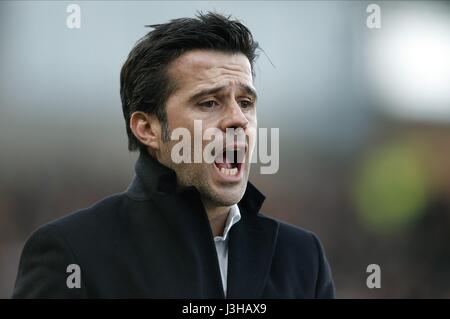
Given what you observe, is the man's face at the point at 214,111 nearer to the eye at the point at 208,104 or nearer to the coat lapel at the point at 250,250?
the eye at the point at 208,104

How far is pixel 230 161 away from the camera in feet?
5.10

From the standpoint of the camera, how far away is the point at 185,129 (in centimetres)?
156

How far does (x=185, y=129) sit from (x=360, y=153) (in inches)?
78.8

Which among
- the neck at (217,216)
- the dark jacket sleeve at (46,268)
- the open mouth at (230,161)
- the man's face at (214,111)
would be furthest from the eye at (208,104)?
the dark jacket sleeve at (46,268)

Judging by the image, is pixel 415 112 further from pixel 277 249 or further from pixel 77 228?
pixel 77 228

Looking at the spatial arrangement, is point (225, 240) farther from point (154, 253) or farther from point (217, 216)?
point (154, 253)

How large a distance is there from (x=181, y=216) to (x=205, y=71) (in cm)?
36

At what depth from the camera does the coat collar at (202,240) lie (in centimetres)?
150

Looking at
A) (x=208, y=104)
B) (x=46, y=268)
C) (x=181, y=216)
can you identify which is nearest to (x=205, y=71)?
(x=208, y=104)

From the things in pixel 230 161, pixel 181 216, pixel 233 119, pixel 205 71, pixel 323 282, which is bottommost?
pixel 323 282

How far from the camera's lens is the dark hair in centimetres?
157
